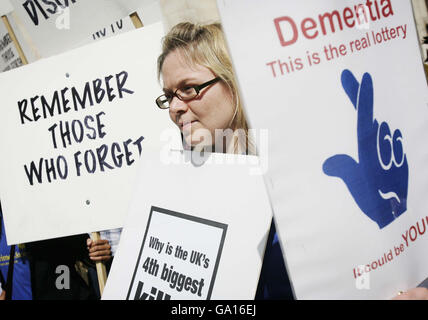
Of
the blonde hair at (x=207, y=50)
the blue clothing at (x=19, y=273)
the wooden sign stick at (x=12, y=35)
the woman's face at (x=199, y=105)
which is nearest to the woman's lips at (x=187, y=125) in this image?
the woman's face at (x=199, y=105)

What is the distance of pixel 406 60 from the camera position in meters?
0.91

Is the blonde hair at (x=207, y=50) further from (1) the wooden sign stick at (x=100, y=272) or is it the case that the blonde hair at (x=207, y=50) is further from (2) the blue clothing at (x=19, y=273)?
(2) the blue clothing at (x=19, y=273)

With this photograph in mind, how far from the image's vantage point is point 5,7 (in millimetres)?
Result: 1414

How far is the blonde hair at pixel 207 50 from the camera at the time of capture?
43.9 inches

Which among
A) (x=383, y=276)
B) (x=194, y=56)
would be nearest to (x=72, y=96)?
(x=194, y=56)

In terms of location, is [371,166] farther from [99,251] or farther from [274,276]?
[99,251]

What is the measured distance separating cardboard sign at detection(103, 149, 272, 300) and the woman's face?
10 centimetres

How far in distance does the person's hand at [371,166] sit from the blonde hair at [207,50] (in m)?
0.45

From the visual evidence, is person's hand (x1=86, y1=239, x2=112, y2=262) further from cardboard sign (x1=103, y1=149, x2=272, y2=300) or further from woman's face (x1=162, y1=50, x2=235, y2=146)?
woman's face (x1=162, y1=50, x2=235, y2=146)

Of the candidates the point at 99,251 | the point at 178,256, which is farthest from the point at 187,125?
the point at 99,251

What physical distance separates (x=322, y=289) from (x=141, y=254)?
64cm

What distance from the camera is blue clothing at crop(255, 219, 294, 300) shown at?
42.5 inches

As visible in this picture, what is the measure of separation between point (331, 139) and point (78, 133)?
3.40 ft

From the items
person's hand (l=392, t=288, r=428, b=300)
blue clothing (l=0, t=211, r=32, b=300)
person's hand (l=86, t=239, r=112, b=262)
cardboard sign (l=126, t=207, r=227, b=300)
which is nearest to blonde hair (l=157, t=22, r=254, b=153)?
cardboard sign (l=126, t=207, r=227, b=300)
